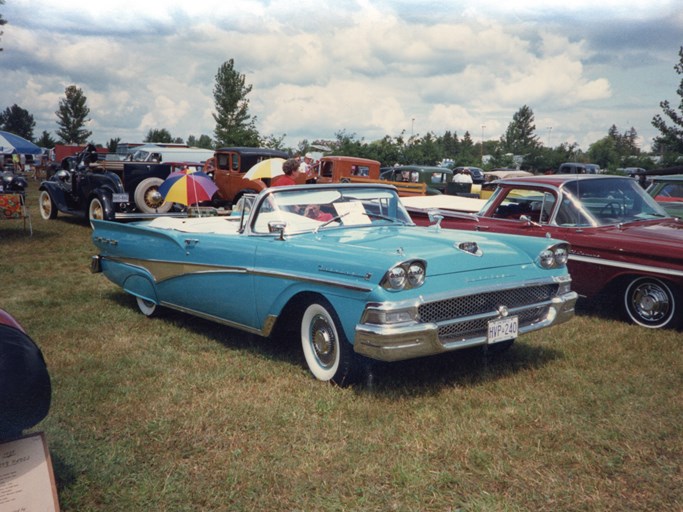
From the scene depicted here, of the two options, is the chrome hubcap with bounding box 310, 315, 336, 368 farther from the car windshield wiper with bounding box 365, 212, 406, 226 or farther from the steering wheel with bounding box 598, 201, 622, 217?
the steering wheel with bounding box 598, 201, 622, 217

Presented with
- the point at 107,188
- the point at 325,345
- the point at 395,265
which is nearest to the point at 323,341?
Result: the point at 325,345

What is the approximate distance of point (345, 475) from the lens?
3211mm

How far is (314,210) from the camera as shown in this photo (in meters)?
5.13

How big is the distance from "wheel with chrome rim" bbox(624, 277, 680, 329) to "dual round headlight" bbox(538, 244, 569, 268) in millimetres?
1478

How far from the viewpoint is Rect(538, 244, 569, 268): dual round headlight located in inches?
188

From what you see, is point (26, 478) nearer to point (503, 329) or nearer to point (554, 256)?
point (503, 329)

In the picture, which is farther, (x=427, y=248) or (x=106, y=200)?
(x=106, y=200)

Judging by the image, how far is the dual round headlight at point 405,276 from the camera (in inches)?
153

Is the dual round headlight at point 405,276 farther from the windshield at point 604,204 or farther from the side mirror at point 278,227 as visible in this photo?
the windshield at point 604,204

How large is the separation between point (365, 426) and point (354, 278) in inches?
35.9

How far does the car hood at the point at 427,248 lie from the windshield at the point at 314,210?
0.17 meters

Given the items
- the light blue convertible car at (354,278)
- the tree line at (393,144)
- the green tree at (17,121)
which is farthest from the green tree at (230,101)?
the green tree at (17,121)

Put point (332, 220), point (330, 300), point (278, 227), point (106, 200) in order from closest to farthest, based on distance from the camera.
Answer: point (330, 300) < point (278, 227) < point (332, 220) < point (106, 200)

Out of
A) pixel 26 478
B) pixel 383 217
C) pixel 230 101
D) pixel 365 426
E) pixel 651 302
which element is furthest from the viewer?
pixel 230 101
